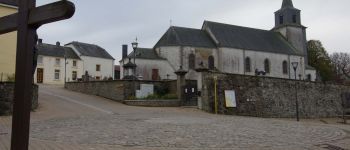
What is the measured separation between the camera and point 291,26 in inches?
2048

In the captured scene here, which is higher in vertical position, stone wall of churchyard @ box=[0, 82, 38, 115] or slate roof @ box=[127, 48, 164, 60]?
slate roof @ box=[127, 48, 164, 60]

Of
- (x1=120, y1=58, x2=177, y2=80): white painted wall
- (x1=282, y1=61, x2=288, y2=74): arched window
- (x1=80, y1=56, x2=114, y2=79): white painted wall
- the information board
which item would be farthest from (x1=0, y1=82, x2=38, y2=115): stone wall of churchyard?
(x1=282, y1=61, x2=288, y2=74): arched window

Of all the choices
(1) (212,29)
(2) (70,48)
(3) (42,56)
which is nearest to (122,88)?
(1) (212,29)

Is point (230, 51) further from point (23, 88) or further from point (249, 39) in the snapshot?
point (23, 88)

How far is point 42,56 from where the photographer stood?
48.2 meters

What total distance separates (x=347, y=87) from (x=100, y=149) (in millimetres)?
30888

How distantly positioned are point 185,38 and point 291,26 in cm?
1788

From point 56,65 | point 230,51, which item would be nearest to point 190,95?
point 230,51

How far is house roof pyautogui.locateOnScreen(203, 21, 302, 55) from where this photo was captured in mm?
44844

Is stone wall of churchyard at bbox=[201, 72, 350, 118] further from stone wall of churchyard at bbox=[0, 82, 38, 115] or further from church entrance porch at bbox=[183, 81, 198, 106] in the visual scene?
stone wall of churchyard at bbox=[0, 82, 38, 115]

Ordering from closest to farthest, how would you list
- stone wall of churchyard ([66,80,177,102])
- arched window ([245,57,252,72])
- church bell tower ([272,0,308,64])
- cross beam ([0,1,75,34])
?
cross beam ([0,1,75,34])
stone wall of churchyard ([66,80,177,102])
arched window ([245,57,252,72])
church bell tower ([272,0,308,64])

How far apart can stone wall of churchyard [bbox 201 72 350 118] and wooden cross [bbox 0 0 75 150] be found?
16951 mm

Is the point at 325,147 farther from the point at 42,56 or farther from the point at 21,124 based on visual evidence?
the point at 42,56

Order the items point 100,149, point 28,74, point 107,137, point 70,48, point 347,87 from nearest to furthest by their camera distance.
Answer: point 28,74 < point 100,149 < point 107,137 < point 347,87 < point 70,48
